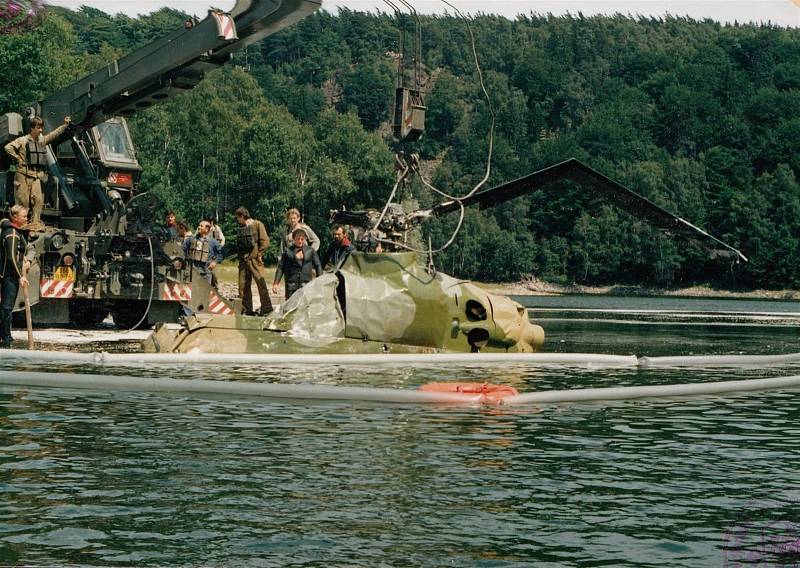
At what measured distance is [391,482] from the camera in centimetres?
870

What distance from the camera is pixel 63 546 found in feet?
22.2

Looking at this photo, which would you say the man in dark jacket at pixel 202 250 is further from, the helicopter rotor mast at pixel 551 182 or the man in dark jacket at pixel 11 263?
the helicopter rotor mast at pixel 551 182

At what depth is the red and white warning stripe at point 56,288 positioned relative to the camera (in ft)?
72.9

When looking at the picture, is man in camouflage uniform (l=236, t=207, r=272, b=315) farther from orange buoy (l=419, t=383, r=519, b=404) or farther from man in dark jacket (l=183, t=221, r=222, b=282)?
orange buoy (l=419, t=383, r=519, b=404)

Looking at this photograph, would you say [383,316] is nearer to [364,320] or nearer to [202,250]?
[364,320]

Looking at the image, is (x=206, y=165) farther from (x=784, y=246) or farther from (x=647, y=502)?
(x=647, y=502)

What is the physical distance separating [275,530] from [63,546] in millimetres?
1187

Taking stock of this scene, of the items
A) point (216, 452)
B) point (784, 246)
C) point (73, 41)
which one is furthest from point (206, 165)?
point (216, 452)

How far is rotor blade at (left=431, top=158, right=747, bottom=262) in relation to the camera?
1894 centimetres

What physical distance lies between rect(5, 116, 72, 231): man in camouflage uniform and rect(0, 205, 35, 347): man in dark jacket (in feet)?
8.18

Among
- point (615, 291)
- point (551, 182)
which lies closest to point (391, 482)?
point (551, 182)

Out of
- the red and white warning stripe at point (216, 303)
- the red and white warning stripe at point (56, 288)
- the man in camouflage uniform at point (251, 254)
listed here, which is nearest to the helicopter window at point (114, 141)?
the man in camouflage uniform at point (251, 254)

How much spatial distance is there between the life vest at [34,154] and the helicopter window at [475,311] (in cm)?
916

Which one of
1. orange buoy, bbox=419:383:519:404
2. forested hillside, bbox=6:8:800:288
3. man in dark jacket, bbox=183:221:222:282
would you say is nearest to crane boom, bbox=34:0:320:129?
man in dark jacket, bbox=183:221:222:282
